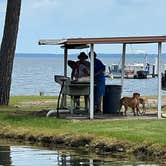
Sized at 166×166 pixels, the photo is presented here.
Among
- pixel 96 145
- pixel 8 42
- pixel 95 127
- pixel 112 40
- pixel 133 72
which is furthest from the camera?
pixel 133 72

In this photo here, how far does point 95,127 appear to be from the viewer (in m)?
20.4

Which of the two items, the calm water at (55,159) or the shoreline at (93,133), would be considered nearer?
the calm water at (55,159)

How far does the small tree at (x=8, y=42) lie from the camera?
87.9ft

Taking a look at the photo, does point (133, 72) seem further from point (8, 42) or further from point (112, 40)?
point (112, 40)

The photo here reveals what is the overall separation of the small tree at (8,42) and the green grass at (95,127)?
3.25 meters

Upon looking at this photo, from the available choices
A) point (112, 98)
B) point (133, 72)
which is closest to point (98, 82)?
point (112, 98)

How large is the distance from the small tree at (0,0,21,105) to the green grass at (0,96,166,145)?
128 inches

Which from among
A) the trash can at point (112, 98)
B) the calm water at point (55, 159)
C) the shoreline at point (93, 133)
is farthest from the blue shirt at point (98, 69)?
the calm water at point (55, 159)

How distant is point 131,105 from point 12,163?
26.9ft

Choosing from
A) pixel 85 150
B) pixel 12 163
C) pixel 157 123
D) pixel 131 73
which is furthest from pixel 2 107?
pixel 131 73

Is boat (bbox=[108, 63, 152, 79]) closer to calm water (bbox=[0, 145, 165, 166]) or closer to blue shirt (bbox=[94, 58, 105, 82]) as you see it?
blue shirt (bbox=[94, 58, 105, 82])

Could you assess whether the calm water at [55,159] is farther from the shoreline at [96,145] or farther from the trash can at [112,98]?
the trash can at [112,98]

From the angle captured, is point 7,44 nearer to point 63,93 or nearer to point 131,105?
point 63,93

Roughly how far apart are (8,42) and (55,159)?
10788mm
